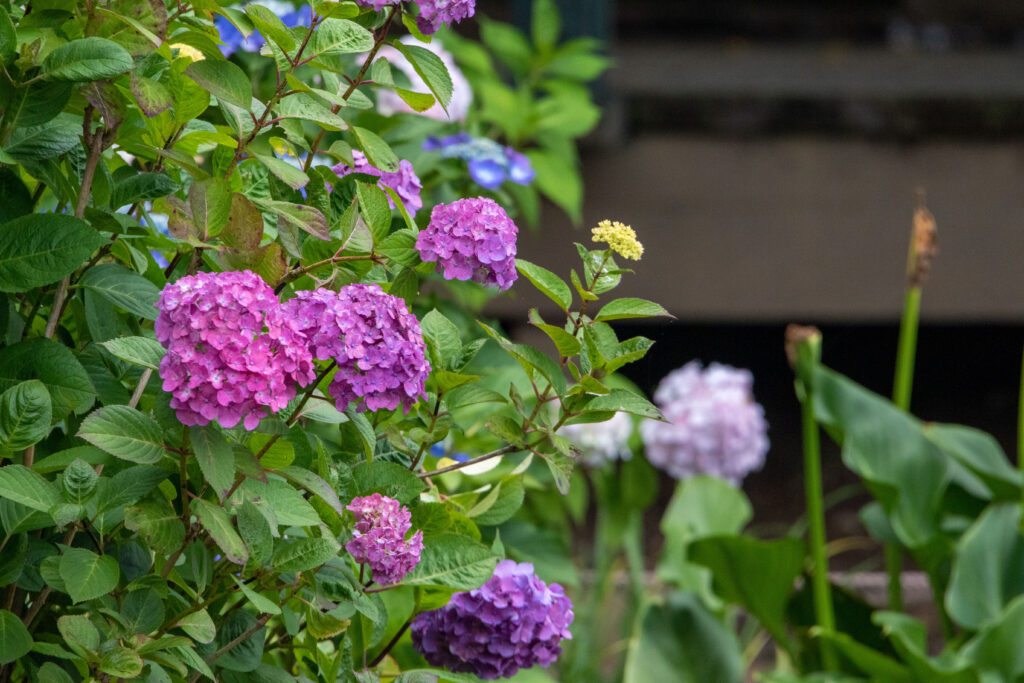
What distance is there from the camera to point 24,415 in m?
0.58

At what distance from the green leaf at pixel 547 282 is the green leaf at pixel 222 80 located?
18 cm

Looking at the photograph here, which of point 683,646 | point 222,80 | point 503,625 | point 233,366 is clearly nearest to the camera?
point 233,366

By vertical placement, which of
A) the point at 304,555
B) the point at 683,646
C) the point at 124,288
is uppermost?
the point at 124,288

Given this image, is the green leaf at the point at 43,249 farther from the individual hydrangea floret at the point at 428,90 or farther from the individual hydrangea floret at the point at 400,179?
the individual hydrangea floret at the point at 428,90

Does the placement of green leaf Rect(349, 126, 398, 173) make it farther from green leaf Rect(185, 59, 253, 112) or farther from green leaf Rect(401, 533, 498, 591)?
green leaf Rect(401, 533, 498, 591)

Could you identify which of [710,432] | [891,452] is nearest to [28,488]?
[891,452]

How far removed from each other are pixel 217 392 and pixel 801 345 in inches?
51.7

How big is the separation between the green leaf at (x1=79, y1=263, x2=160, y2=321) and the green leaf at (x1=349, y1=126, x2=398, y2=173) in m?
0.15

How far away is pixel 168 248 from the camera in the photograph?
71 centimetres

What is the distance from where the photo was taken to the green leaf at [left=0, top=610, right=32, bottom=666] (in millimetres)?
574

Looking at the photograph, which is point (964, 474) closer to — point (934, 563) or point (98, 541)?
point (934, 563)

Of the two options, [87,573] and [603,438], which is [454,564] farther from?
[603,438]

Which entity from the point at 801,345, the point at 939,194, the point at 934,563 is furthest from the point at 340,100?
the point at 939,194

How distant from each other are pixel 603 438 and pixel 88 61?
141 centimetres
